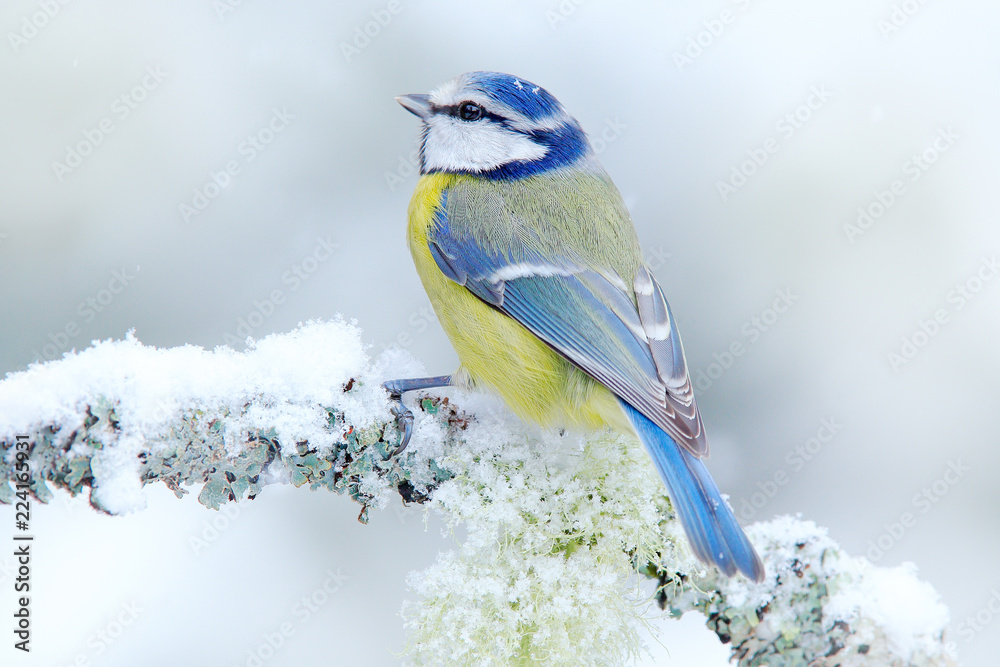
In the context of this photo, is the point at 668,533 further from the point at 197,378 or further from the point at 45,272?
the point at 45,272

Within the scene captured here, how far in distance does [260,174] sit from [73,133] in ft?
1.61

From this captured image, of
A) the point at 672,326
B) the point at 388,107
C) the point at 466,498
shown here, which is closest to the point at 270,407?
the point at 466,498

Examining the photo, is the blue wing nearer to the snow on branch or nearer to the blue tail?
the blue tail

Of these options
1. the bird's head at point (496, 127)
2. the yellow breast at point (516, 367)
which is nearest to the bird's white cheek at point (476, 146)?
the bird's head at point (496, 127)

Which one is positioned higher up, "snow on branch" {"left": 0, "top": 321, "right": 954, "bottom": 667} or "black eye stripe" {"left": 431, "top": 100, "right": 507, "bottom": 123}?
"black eye stripe" {"left": 431, "top": 100, "right": 507, "bottom": 123}

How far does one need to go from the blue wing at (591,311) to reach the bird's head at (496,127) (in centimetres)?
24

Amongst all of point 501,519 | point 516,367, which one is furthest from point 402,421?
point 516,367

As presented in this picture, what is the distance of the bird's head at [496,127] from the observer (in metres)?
2.03

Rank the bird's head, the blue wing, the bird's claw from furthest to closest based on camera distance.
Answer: the bird's head < the blue wing < the bird's claw

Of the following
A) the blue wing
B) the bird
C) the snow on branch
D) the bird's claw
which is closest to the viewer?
the snow on branch

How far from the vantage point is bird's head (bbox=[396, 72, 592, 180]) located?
2.03 meters

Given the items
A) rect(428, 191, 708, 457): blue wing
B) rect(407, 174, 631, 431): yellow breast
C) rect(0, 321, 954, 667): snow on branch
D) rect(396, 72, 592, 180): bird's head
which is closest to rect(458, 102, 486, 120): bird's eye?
rect(396, 72, 592, 180): bird's head

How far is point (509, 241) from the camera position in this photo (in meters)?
1.86

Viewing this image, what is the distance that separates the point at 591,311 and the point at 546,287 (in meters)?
0.12
